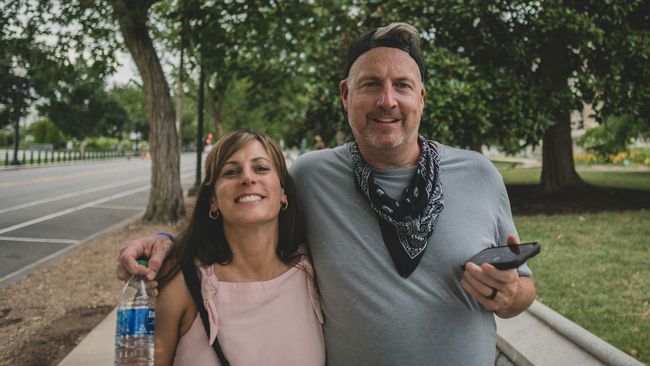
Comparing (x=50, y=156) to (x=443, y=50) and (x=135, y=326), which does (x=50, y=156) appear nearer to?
(x=443, y=50)

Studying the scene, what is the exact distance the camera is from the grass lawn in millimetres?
4285

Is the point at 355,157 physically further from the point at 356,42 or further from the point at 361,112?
the point at 356,42

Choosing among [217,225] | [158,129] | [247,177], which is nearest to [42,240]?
[158,129]

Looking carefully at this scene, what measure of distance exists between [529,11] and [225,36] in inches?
240

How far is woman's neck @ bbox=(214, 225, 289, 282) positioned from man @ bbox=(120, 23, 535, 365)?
0.75 ft

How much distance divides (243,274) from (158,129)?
9.03 m

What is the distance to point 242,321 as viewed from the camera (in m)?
2.15

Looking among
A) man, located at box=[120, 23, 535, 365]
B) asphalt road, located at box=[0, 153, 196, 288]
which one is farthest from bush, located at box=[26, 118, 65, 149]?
man, located at box=[120, 23, 535, 365]

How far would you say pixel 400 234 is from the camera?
2.10 m

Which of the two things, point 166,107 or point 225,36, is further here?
point 166,107

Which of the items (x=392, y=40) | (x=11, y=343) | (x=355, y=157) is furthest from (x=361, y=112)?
(x=11, y=343)

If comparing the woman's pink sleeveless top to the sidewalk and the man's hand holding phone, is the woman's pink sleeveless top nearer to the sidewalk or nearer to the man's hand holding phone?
the man's hand holding phone

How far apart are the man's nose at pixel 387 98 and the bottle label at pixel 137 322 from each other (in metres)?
1.37

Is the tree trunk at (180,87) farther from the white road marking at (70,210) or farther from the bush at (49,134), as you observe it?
the bush at (49,134)
